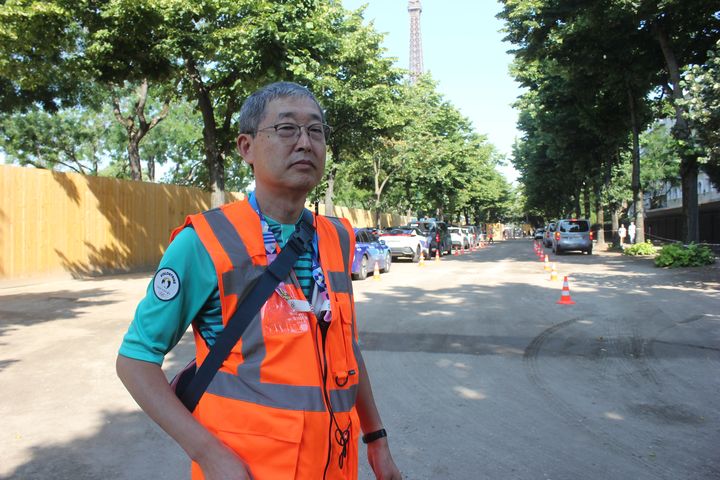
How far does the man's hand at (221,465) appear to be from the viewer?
1381 millimetres

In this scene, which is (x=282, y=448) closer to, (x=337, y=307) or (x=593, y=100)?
(x=337, y=307)

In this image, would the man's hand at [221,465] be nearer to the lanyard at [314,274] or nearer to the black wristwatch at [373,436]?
the lanyard at [314,274]

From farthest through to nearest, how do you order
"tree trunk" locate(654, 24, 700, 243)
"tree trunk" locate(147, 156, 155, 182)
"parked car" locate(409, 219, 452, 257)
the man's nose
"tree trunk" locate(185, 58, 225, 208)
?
"tree trunk" locate(147, 156, 155, 182), "parked car" locate(409, 219, 452, 257), "tree trunk" locate(654, 24, 700, 243), "tree trunk" locate(185, 58, 225, 208), the man's nose

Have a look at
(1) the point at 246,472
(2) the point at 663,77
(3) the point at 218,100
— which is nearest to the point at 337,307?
(1) the point at 246,472

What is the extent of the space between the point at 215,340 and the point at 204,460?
30 cm

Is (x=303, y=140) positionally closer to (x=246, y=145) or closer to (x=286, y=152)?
(x=286, y=152)

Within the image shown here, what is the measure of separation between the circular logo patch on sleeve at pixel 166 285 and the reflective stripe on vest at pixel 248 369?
12 cm

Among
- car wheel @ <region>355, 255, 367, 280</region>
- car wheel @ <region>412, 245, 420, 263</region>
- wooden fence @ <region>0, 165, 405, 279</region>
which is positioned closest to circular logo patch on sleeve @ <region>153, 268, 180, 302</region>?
wooden fence @ <region>0, 165, 405, 279</region>

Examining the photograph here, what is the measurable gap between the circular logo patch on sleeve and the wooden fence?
14.6m

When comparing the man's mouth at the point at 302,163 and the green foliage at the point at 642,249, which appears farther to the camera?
the green foliage at the point at 642,249

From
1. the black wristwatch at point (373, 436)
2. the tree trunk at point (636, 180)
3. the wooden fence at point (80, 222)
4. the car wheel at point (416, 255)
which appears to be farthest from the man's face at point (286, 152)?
the tree trunk at point (636, 180)

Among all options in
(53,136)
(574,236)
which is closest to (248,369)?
(574,236)

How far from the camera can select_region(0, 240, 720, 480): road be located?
3844 mm

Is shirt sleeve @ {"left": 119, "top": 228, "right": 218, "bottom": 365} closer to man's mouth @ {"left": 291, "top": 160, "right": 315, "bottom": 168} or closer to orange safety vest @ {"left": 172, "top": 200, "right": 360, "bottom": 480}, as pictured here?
orange safety vest @ {"left": 172, "top": 200, "right": 360, "bottom": 480}
